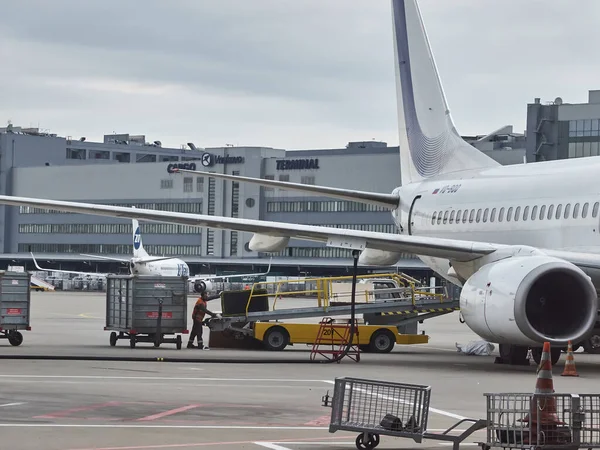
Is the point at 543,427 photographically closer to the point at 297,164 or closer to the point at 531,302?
the point at 531,302

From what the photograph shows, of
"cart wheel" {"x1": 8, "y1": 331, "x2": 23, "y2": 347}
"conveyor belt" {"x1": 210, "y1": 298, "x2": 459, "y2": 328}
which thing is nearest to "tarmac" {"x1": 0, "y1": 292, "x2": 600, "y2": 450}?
"cart wheel" {"x1": 8, "y1": 331, "x2": 23, "y2": 347}

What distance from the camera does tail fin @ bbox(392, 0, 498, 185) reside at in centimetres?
3141

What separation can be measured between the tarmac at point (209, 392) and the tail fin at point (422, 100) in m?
4.93

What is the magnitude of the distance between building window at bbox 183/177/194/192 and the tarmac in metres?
89.9

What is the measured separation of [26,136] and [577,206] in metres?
117

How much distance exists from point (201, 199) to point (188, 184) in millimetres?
1993

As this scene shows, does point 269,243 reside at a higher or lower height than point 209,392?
higher

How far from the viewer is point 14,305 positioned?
29266 mm

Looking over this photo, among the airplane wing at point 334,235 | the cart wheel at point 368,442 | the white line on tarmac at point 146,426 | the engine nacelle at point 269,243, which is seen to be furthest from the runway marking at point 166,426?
the engine nacelle at point 269,243

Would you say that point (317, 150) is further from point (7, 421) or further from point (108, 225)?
point (7, 421)

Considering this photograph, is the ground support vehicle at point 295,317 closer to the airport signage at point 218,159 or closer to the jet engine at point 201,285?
the jet engine at point 201,285

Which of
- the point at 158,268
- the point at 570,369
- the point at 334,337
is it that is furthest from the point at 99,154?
the point at 570,369

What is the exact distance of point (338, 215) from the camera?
4599 inches

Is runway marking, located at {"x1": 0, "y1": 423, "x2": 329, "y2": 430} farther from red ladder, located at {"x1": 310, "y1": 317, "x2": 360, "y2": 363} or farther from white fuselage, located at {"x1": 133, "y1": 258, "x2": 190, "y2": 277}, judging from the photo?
white fuselage, located at {"x1": 133, "y1": 258, "x2": 190, "y2": 277}
